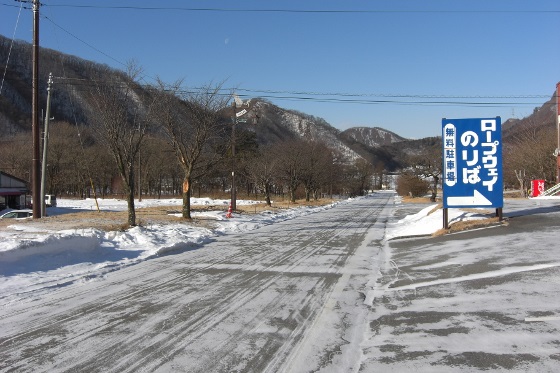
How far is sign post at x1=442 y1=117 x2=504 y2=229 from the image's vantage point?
47.3 ft

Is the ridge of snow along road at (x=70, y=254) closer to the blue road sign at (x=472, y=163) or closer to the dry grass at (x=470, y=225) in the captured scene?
the dry grass at (x=470, y=225)

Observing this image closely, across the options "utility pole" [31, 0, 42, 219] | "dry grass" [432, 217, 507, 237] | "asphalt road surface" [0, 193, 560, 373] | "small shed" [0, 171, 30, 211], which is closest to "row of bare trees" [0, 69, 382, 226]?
"utility pole" [31, 0, 42, 219]

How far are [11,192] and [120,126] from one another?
43609mm

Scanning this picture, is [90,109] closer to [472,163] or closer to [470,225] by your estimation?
[472,163]

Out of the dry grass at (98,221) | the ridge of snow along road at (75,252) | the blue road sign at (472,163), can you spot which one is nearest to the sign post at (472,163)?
the blue road sign at (472,163)

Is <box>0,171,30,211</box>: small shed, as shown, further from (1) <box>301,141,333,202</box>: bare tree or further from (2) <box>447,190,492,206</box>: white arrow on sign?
(2) <box>447,190,492,206</box>: white arrow on sign

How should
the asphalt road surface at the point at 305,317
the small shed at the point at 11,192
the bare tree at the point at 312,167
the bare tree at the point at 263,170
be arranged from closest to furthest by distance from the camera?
1. the asphalt road surface at the point at 305,317
2. the bare tree at the point at 263,170
3. the small shed at the point at 11,192
4. the bare tree at the point at 312,167

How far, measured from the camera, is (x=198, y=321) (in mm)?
5867

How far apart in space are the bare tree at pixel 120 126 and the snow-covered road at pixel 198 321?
7.77 m

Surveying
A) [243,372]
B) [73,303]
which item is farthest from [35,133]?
[243,372]

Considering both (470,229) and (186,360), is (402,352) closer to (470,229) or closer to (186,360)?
(186,360)

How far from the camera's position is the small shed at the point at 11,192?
5194 centimetres

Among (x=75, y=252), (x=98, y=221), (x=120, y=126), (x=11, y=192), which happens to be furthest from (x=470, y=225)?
(x=11, y=192)

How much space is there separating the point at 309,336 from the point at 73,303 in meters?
3.83
